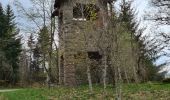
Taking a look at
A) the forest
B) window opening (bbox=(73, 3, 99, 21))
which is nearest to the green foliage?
the forest

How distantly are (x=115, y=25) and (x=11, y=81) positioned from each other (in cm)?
4310

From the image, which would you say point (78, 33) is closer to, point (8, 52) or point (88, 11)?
point (88, 11)

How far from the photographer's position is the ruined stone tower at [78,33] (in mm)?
19516

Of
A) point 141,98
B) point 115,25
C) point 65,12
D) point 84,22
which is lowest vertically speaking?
point 141,98

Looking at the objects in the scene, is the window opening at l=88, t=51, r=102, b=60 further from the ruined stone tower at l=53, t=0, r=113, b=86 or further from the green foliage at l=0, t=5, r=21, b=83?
the green foliage at l=0, t=5, r=21, b=83

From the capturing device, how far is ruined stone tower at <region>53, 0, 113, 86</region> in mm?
19516

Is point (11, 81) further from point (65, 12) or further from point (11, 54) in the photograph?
point (65, 12)

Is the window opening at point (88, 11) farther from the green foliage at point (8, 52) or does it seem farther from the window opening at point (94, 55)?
the green foliage at point (8, 52)

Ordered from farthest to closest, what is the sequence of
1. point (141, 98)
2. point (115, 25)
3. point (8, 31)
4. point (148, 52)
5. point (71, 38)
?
point (8, 31)
point (148, 52)
point (71, 38)
point (141, 98)
point (115, 25)

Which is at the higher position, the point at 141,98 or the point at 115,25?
the point at 115,25

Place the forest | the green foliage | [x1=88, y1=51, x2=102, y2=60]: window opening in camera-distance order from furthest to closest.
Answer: the green foliage < [x1=88, y1=51, x2=102, y2=60]: window opening < the forest

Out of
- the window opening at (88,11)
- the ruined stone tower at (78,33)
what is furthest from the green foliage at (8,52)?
the window opening at (88,11)

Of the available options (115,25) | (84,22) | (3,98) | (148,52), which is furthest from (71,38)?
(148,52)

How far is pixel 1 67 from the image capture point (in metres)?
53.5
